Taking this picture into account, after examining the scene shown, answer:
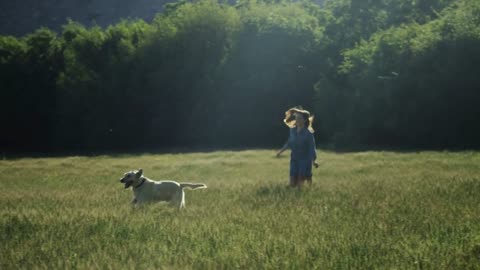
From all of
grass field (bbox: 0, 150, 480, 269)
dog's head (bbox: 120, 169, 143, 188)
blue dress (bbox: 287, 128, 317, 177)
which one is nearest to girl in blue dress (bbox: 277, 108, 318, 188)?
blue dress (bbox: 287, 128, 317, 177)

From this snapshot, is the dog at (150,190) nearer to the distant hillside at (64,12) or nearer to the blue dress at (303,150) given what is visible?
the blue dress at (303,150)

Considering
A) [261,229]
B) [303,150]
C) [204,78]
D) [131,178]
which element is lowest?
[261,229]

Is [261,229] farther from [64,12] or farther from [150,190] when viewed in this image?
[64,12]

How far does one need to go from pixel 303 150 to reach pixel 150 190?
153 inches

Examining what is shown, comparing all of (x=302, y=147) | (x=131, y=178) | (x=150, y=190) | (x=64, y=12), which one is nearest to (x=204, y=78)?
(x=302, y=147)

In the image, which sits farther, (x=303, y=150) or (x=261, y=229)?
(x=303, y=150)

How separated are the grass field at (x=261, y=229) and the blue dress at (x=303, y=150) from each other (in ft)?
2.09

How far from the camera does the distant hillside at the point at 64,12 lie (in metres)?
103

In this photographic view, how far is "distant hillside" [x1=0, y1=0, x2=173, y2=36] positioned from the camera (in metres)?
103

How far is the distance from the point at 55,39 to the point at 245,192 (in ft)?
153

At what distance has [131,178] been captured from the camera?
37.8 feet

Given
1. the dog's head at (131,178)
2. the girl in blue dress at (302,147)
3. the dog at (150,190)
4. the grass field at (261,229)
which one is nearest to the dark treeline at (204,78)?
the girl in blue dress at (302,147)

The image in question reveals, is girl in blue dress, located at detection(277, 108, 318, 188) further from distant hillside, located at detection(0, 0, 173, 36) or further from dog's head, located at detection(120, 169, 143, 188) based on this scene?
distant hillside, located at detection(0, 0, 173, 36)

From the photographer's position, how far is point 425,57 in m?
37.1
